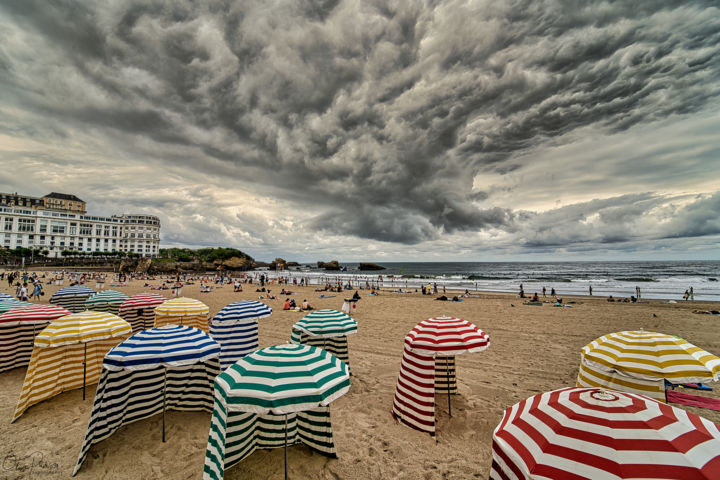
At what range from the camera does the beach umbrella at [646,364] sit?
4.02 meters

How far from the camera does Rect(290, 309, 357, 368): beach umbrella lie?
6.38m

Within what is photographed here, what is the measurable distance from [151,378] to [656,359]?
822 cm

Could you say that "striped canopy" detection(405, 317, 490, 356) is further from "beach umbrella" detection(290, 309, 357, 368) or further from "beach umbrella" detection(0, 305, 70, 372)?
"beach umbrella" detection(0, 305, 70, 372)

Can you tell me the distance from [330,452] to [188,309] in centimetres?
603

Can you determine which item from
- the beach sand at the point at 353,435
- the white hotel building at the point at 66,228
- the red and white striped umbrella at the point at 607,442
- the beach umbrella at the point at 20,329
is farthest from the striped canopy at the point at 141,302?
the white hotel building at the point at 66,228

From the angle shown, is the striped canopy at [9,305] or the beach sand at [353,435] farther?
the striped canopy at [9,305]

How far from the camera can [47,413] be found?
18.8 feet

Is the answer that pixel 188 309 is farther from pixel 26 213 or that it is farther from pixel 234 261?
pixel 26 213

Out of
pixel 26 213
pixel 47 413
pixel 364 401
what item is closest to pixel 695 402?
pixel 364 401

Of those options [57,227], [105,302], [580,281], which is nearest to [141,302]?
[105,302]

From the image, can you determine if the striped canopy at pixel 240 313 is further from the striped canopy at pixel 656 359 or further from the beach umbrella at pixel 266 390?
the striped canopy at pixel 656 359

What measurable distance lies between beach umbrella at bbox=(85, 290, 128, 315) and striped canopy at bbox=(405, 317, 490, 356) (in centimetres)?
1070
